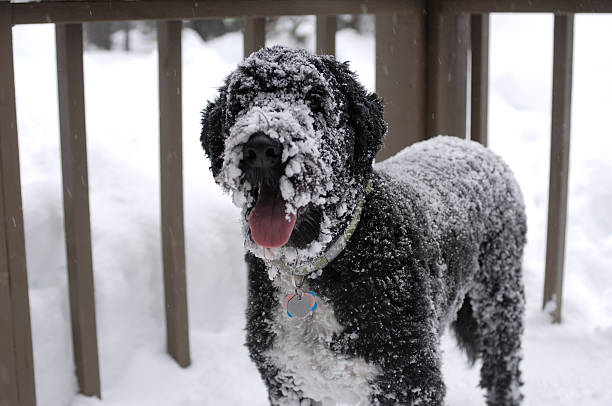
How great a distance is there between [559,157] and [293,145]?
8.60ft

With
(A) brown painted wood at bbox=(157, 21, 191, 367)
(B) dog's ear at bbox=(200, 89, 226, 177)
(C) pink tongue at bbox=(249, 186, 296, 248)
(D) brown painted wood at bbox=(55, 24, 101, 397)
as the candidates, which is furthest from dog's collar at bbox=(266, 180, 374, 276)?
(A) brown painted wood at bbox=(157, 21, 191, 367)

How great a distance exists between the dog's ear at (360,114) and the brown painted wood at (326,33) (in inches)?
67.1

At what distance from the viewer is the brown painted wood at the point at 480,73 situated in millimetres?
4145

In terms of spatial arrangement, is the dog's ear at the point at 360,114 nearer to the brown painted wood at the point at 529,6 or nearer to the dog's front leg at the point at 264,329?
the dog's front leg at the point at 264,329

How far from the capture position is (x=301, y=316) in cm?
221

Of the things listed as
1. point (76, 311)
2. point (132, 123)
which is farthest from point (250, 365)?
point (132, 123)

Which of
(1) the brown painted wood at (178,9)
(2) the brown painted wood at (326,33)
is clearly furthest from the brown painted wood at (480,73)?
(2) the brown painted wood at (326,33)

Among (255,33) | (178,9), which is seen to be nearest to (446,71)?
(255,33)

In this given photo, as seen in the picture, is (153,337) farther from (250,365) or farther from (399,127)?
(399,127)

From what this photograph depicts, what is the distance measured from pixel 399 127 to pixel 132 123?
232 cm

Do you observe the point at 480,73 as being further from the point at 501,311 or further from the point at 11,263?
the point at 11,263

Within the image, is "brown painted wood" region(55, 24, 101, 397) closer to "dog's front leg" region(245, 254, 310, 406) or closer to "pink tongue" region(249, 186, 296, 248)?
"dog's front leg" region(245, 254, 310, 406)

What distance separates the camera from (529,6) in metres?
3.48

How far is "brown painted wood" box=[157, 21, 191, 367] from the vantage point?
3283 millimetres
